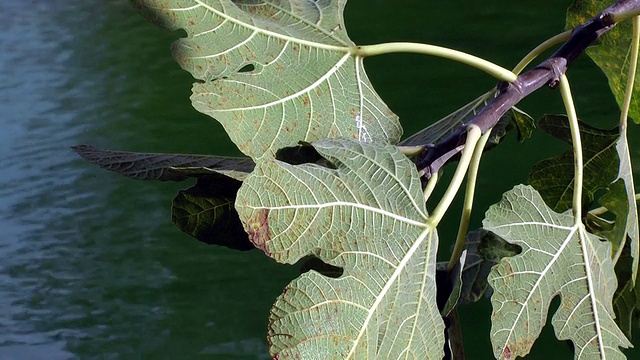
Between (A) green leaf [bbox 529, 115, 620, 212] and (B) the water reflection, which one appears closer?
(A) green leaf [bbox 529, 115, 620, 212]

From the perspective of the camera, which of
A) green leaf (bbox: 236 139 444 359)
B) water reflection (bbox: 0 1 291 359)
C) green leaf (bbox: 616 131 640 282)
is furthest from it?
water reflection (bbox: 0 1 291 359)

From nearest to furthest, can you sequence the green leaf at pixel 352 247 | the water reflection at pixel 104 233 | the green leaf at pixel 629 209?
the green leaf at pixel 352 247 < the green leaf at pixel 629 209 < the water reflection at pixel 104 233

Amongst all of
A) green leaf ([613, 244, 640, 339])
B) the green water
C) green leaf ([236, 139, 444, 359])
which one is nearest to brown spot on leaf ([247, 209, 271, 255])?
green leaf ([236, 139, 444, 359])

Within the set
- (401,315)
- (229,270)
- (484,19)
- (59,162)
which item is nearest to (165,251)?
(229,270)

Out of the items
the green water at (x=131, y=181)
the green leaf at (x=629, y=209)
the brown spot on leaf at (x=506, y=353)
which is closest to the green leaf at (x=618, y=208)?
the green leaf at (x=629, y=209)

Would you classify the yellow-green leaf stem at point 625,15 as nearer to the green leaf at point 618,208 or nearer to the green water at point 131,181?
the green leaf at point 618,208

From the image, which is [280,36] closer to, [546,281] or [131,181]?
[546,281]

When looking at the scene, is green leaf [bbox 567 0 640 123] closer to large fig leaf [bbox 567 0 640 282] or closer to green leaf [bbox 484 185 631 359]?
large fig leaf [bbox 567 0 640 282]

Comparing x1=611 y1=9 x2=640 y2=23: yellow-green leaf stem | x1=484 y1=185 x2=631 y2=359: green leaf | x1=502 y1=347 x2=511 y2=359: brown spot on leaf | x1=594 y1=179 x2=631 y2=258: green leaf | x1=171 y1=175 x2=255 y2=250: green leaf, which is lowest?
x1=171 y1=175 x2=255 y2=250: green leaf

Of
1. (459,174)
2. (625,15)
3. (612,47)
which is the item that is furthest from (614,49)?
(459,174)
